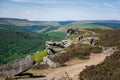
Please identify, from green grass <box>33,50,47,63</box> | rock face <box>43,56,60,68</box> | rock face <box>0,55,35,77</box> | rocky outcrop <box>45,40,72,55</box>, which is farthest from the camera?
rocky outcrop <box>45,40,72,55</box>

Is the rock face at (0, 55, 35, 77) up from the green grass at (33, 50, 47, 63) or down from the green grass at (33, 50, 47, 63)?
up

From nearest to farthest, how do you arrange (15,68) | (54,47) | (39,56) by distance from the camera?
(15,68)
(39,56)
(54,47)

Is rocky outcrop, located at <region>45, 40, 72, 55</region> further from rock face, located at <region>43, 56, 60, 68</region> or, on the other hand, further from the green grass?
rock face, located at <region>43, 56, 60, 68</region>

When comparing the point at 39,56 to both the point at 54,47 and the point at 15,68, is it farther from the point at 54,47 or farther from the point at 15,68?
the point at 15,68

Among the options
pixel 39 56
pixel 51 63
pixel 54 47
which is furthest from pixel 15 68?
pixel 54 47

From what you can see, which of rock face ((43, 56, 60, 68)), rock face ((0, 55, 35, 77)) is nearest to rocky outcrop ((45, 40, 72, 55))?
rock face ((43, 56, 60, 68))

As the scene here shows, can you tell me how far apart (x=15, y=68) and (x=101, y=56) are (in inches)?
738

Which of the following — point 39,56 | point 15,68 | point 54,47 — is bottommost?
point 39,56

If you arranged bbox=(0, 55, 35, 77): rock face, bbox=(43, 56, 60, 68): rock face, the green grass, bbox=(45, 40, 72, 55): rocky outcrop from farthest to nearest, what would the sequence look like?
bbox=(45, 40, 72, 55): rocky outcrop, the green grass, bbox=(43, 56, 60, 68): rock face, bbox=(0, 55, 35, 77): rock face

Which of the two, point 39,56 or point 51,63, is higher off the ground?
point 51,63

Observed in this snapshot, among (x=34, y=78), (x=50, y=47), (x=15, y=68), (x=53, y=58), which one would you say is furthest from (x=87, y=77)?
(x=50, y=47)

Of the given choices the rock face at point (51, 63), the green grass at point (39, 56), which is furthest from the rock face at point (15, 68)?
the green grass at point (39, 56)

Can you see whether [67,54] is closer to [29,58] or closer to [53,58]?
[53,58]

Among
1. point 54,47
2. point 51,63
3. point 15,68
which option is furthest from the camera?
point 54,47
